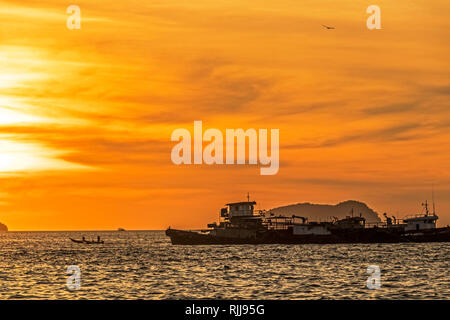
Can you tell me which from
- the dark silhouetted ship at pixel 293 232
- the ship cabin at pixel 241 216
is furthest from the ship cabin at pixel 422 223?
the ship cabin at pixel 241 216

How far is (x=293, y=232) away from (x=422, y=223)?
38.8m

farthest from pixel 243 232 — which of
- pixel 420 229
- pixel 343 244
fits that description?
pixel 420 229

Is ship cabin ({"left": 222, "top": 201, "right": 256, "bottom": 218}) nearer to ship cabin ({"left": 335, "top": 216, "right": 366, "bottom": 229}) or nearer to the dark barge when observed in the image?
the dark barge

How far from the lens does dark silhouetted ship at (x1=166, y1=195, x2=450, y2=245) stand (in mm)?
162250

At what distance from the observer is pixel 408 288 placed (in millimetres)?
53438

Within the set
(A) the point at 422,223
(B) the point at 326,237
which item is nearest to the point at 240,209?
(B) the point at 326,237

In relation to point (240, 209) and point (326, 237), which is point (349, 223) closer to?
point (326, 237)

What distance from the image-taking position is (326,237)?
554 feet

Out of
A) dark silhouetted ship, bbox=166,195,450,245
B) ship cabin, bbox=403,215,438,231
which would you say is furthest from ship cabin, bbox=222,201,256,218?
ship cabin, bbox=403,215,438,231

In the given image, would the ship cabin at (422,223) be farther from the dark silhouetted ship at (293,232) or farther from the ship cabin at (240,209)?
the ship cabin at (240,209)

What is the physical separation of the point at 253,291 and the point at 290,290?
3.17m

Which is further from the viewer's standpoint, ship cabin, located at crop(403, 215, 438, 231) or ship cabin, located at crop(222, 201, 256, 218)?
ship cabin, located at crop(403, 215, 438, 231)

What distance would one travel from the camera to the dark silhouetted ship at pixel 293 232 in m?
162
